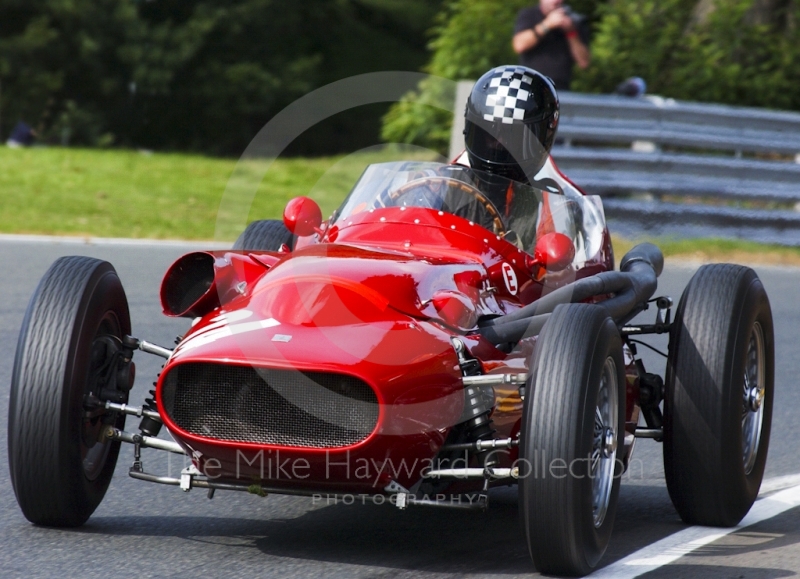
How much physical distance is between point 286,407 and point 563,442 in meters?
0.85

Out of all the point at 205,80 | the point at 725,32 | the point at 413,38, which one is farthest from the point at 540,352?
the point at 413,38

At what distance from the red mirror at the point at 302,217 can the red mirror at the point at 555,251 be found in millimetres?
920

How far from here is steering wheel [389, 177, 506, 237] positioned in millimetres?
5098

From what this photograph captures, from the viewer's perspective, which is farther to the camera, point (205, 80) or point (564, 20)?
point (205, 80)

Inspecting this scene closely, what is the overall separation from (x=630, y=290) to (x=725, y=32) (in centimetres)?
1284

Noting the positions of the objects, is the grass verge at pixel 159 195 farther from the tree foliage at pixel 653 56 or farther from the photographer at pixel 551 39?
the photographer at pixel 551 39

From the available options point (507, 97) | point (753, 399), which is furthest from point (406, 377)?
point (507, 97)

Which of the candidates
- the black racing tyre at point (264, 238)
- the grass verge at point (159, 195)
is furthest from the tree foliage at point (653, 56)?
the black racing tyre at point (264, 238)

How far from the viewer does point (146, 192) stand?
594 inches

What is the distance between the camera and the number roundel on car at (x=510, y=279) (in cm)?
487

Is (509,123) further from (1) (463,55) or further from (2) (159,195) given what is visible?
(1) (463,55)

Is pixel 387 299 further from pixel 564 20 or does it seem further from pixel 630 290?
pixel 564 20

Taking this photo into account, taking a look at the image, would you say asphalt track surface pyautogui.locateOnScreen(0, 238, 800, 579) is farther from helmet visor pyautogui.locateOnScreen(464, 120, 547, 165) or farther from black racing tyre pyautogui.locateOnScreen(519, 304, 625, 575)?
helmet visor pyautogui.locateOnScreen(464, 120, 547, 165)

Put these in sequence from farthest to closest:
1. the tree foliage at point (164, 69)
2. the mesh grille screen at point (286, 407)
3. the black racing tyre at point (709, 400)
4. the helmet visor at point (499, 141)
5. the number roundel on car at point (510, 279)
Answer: the tree foliage at point (164, 69) → the helmet visor at point (499, 141) → the number roundel on car at point (510, 279) → the black racing tyre at point (709, 400) → the mesh grille screen at point (286, 407)
